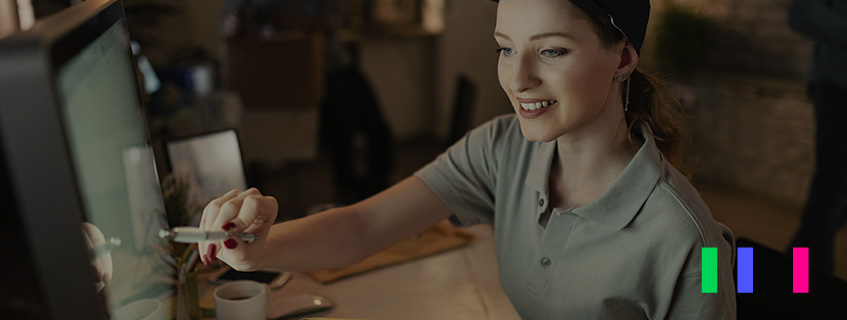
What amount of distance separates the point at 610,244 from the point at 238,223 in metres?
0.54

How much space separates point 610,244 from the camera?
1.04m

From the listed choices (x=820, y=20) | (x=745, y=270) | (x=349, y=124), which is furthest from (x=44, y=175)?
(x=349, y=124)

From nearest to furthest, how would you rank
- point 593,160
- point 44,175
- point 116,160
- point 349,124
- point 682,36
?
point 44,175 → point 116,160 → point 593,160 → point 349,124 → point 682,36

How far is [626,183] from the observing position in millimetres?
1037

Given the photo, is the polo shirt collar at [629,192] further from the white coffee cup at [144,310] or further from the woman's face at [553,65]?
the white coffee cup at [144,310]

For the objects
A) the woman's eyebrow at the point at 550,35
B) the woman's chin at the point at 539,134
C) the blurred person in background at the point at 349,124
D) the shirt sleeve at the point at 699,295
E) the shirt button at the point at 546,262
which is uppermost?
the woman's eyebrow at the point at 550,35

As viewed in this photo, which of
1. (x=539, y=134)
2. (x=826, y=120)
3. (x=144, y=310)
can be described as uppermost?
(x=539, y=134)

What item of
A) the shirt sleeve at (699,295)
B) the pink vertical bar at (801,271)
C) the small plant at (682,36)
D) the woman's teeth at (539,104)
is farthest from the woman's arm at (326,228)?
the small plant at (682,36)

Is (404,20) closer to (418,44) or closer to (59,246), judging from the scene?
(418,44)

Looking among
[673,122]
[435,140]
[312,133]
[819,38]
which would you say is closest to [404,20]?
[435,140]

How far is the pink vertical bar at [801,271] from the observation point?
112 centimetres

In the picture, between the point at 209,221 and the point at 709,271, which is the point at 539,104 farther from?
the point at 209,221

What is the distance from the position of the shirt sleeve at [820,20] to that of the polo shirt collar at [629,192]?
1698 millimetres

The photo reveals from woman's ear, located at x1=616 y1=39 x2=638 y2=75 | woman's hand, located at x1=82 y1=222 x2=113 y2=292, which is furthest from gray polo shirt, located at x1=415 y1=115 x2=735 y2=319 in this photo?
woman's hand, located at x1=82 y1=222 x2=113 y2=292
